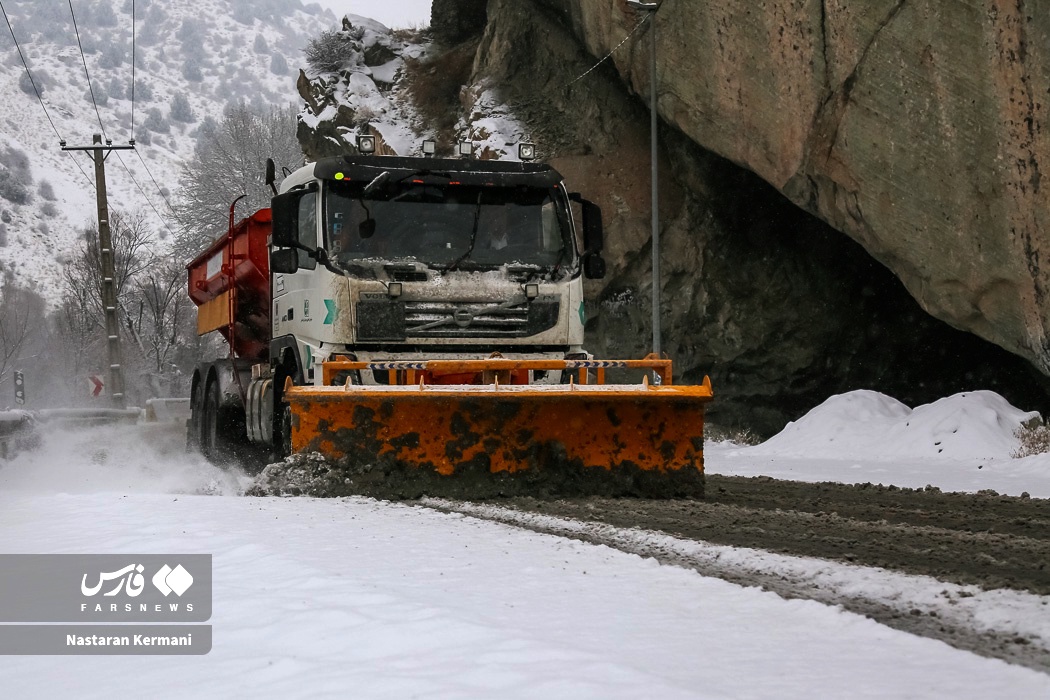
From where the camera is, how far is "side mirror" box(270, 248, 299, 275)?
31.5 feet

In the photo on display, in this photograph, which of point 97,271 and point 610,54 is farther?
point 97,271

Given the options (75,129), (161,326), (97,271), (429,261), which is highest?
(75,129)

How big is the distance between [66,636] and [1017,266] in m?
11.8

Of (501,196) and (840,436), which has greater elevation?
(501,196)

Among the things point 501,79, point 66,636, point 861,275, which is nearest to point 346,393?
point 66,636

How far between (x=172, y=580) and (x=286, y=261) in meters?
5.27

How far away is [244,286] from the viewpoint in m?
11.8

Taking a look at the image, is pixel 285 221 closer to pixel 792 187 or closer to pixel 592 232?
pixel 592 232

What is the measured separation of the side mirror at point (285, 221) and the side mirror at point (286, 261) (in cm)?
9

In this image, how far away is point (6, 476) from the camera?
1205 centimetres

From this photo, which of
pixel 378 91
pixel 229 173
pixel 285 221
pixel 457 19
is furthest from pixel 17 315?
pixel 285 221

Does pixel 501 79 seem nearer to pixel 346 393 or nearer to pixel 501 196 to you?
pixel 501 196

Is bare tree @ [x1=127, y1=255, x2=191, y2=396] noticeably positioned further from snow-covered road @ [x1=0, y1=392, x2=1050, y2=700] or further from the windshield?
snow-covered road @ [x1=0, y1=392, x2=1050, y2=700]

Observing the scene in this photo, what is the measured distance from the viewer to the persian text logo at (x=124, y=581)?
4.58m
